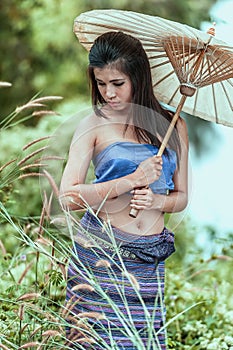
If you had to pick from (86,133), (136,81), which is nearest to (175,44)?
(136,81)

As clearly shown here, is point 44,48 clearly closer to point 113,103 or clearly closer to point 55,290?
point 55,290

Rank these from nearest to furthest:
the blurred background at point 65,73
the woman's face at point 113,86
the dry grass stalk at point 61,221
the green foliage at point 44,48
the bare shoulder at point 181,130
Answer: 1. the woman's face at point 113,86
2. the dry grass stalk at point 61,221
3. the bare shoulder at point 181,130
4. the blurred background at point 65,73
5. the green foliage at point 44,48

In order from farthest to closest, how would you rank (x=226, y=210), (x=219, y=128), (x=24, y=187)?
(x=219, y=128), (x=226, y=210), (x=24, y=187)

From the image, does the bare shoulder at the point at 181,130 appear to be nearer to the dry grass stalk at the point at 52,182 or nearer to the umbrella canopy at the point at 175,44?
the umbrella canopy at the point at 175,44

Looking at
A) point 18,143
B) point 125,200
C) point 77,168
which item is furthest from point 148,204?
point 18,143

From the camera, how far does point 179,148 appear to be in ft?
10.6

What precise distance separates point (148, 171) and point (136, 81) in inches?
13.6

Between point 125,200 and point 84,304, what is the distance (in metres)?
0.43

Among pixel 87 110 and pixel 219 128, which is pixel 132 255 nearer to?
pixel 87 110

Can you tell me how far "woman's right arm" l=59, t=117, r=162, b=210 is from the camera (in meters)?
3.01

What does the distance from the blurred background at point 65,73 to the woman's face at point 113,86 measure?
12.0 feet

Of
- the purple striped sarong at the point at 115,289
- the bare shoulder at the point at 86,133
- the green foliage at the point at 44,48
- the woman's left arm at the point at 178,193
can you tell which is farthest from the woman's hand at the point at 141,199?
the green foliage at the point at 44,48

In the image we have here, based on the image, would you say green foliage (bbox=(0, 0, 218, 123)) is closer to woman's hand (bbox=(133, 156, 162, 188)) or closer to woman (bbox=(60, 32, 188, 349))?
woman (bbox=(60, 32, 188, 349))

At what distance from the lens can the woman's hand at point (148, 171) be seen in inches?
118
